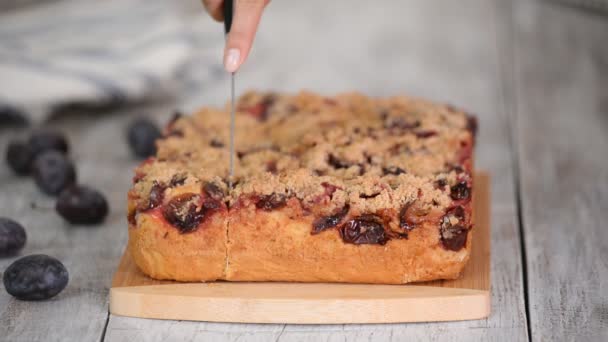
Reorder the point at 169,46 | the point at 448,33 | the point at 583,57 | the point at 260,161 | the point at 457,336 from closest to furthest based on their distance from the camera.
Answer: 1. the point at 457,336
2. the point at 260,161
3. the point at 169,46
4. the point at 583,57
5. the point at 448,33

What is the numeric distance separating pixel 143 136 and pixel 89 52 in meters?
0.74

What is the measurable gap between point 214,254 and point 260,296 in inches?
6.7

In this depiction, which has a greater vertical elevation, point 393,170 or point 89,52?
point 89,52

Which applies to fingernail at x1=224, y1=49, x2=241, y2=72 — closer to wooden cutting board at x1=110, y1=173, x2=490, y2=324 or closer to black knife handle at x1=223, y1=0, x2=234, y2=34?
black knife handle at x1=223, y1=0, x2=234, y2=34

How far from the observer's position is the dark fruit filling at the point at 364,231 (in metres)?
2.21

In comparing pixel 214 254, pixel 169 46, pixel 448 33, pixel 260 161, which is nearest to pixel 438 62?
pixel 448 33

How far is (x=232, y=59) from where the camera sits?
224 cm

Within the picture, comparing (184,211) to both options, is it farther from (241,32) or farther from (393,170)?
(393,170)

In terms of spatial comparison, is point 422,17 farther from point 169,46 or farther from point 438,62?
point 169,46

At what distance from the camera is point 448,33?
15.6 ft

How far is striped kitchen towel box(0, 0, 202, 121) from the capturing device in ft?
12.0

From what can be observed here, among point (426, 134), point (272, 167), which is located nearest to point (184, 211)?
point (272, 167)

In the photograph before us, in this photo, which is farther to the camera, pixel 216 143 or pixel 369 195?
pixel 216 143

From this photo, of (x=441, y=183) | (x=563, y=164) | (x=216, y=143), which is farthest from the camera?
(x=563, y=164)
